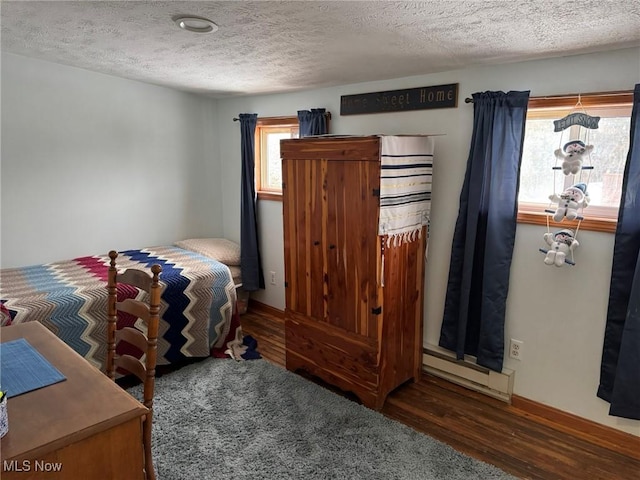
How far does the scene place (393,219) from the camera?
254cm

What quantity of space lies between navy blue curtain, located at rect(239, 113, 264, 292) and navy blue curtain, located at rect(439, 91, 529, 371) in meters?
1.97

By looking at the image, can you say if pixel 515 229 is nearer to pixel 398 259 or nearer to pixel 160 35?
pixel 398 259

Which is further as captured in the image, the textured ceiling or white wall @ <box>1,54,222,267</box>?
white wall @ <box>1,54,222,267</box>

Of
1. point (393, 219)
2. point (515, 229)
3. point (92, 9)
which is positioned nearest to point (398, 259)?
point (393, 219)

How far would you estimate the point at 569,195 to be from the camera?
2.29 metres

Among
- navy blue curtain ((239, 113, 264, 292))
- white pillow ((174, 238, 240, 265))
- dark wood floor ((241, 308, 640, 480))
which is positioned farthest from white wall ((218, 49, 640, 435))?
white pillow ((174, 238, 240, 265))

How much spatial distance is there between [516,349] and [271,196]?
2.44m

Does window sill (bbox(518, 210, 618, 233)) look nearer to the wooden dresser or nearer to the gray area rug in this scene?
the gray area rug

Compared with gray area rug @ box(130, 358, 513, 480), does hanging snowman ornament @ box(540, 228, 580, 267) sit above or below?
above

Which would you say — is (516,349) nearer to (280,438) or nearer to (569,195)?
(569,195)

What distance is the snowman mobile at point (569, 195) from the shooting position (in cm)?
225

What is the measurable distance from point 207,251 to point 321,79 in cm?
186

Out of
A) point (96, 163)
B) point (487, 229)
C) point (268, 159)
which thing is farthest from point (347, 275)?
point (96, 163)

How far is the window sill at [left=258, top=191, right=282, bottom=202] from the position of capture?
3998 mm
